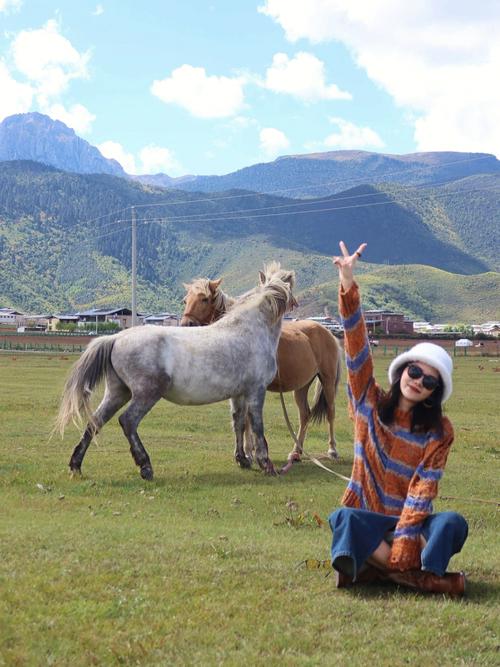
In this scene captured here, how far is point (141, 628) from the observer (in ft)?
16.1

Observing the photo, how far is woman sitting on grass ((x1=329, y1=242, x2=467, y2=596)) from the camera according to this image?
5.62 m

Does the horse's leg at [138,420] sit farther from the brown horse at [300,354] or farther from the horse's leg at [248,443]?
the horse's leg at [248,443]

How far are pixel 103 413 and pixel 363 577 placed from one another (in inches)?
228

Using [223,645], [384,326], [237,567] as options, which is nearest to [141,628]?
[223,645]

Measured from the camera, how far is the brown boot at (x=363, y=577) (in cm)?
577

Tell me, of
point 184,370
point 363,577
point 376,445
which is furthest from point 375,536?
point 184,370

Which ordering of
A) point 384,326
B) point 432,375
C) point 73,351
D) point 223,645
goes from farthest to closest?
point 384,326 → point 73,351 → point 432,375 → point 223,645

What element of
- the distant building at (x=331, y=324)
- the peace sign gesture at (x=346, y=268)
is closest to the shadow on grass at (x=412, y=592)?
the peace sign gesture at (x=346, y=268)

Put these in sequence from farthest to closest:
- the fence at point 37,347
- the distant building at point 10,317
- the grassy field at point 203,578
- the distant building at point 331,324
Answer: the distant building at point 10,317, the fence at point 37,347, the distant building at point 331,324, the grassy field at point 203,578

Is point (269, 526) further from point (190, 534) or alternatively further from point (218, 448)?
point (218, 448)

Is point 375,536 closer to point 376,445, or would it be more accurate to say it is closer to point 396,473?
point 396,473

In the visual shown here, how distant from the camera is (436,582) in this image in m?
5.70

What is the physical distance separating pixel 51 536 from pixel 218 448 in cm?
750

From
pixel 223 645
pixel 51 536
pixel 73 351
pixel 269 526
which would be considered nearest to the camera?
pixel 223 645
